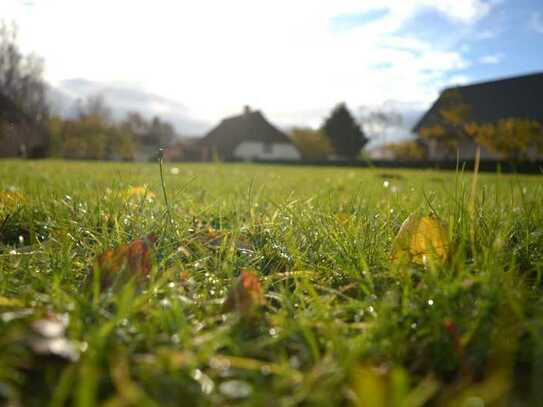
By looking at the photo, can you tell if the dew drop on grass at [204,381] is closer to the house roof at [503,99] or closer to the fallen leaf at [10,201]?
the fallen leaf at [10,201]

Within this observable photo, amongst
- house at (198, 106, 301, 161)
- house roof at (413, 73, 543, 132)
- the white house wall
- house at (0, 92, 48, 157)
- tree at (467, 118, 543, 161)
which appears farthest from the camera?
house at (198, 106, 301, 161)

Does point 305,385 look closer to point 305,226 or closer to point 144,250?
point 144,250

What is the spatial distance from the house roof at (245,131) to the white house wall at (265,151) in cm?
54

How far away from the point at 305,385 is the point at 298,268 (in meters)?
0.60

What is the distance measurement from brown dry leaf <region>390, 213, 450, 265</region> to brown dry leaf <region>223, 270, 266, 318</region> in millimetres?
466

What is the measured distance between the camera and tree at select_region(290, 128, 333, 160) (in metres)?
55.0

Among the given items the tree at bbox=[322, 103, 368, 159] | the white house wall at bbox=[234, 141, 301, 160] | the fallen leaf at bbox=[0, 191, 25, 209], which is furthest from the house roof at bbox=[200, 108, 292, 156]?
the fallen leaf at bbox=[0, 191, 25, 209]

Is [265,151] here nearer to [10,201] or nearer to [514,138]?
[514,138]

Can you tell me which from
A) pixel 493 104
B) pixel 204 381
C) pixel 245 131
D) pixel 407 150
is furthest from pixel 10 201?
pixel 245 131

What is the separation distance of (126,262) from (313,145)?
5533cm

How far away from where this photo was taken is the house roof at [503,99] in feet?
120

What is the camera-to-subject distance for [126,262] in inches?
40.2

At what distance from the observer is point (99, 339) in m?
0.68

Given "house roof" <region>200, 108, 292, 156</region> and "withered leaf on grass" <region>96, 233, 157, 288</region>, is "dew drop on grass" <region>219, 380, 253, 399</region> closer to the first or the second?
"withered leaf on grass" <region>96, 233, 157, 288</region>
